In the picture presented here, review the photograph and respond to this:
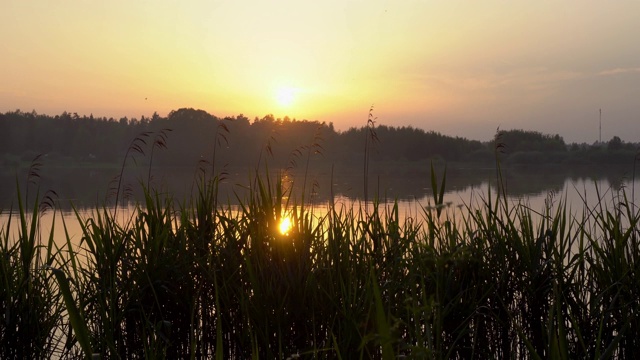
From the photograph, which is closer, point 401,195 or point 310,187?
point 310,187

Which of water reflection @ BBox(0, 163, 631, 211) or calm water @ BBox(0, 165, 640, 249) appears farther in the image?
water reflection @ BBox(0, 163, 631, 211)

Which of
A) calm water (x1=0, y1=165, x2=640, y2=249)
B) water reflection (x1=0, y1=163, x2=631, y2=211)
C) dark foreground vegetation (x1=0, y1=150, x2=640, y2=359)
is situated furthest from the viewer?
water reflection (x1=0, y1=163, x2=631, y2=211)

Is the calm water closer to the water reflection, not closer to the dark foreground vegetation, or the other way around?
the water reflection

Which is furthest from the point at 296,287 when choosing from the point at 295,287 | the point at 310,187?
the point at 310,187

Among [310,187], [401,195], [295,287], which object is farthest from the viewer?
[401,195]

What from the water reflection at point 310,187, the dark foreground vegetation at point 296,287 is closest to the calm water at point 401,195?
the water reflection at point 310,187

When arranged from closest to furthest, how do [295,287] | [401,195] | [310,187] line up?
1. [295,287]
2. [310,187]
3. [401,195]

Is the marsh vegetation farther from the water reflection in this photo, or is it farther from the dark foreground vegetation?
the water reflection

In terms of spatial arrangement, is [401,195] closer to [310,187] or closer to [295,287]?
[310,187]

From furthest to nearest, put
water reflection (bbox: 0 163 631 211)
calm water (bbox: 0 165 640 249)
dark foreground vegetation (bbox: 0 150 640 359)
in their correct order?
water reflection (bbox: 0 163 631 211)
calm water (bbox: 0 165 640 249)
dark foreground vegetation (bbox: 0 150 640 359)

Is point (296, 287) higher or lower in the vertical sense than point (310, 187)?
lower

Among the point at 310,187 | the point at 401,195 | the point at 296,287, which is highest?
the point at 310,187

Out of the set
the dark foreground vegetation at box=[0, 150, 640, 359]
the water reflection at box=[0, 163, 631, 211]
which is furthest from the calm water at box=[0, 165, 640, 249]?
the dark foreground vegetation at box=[0, 150, 640, 359]

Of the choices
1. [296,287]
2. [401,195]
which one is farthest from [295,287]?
[401,195]
